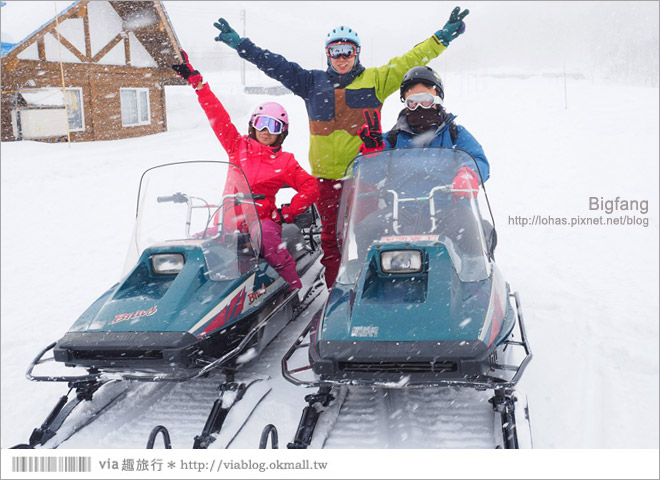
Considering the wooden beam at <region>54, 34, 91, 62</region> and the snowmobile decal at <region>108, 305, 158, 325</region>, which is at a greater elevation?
the wooden beam at <region>54, 34, 91, 62</region>

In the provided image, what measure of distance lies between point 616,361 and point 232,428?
90.6 inches

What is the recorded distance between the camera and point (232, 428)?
3.08 metres

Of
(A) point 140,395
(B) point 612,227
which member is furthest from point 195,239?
(B) point 612,227

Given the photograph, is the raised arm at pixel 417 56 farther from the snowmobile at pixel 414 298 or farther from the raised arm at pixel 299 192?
A: the snowmobile at pixel 414 298

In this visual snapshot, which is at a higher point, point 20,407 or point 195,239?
Result: point 195,239

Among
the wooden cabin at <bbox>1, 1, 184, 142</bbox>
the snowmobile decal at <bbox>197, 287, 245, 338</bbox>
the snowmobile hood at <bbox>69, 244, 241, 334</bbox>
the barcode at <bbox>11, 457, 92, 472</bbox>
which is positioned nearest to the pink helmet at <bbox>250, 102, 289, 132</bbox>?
the snowmobile hood at <bbox>69, 244, 241, 334</bbox>

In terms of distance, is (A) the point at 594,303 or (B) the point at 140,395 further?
(A) the point at 594,303

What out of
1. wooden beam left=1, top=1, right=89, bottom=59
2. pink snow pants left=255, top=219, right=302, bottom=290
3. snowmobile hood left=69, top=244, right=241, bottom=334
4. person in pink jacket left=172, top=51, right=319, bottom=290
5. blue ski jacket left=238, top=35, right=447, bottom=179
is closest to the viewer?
snowmobile hood left=69, top=244, right=241, bottom=334

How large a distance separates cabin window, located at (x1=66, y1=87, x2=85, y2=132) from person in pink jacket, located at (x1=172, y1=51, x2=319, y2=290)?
36.0 ft

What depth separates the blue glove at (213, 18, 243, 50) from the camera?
4.64 metres

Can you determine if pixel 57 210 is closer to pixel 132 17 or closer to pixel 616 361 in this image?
pixel 616 361

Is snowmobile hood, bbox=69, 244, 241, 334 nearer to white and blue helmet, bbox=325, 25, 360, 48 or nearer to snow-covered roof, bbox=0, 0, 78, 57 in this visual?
white and blue helmet, bbox=325, 25, 360, 48

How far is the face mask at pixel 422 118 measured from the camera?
150 inches

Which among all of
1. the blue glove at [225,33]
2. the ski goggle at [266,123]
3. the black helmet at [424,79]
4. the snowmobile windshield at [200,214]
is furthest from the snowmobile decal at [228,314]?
the blue glove at [225,33]
